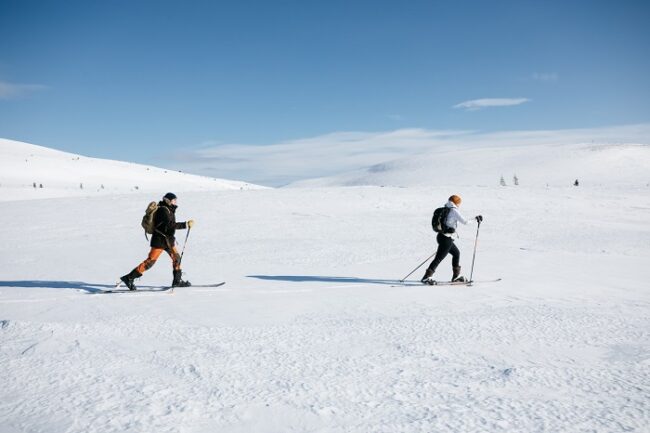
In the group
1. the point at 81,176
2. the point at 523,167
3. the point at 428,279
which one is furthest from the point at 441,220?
the point at 523,167

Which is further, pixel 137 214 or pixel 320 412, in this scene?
pixel 137 214

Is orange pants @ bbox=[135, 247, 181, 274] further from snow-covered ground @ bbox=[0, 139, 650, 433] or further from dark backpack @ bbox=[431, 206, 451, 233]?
dark backpack @ bbox=[431, 206, 451, 233]

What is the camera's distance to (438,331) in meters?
5.66

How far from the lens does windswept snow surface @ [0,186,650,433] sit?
359cm

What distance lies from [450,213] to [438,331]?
360cm

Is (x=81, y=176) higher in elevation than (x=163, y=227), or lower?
higher

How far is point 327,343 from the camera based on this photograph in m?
5.25

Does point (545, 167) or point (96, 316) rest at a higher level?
point (545, 167)

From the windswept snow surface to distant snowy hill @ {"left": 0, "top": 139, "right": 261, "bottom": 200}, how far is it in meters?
33.6

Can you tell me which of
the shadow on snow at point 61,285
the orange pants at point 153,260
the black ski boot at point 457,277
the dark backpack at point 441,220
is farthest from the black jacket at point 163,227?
the black ski boot at point 457,277

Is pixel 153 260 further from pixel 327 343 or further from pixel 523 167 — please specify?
pixel 523 167

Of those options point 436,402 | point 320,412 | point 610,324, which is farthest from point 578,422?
point 610,324

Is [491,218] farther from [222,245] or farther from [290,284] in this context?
[290,284]

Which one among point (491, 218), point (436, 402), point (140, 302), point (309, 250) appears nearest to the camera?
point (436, 402)
